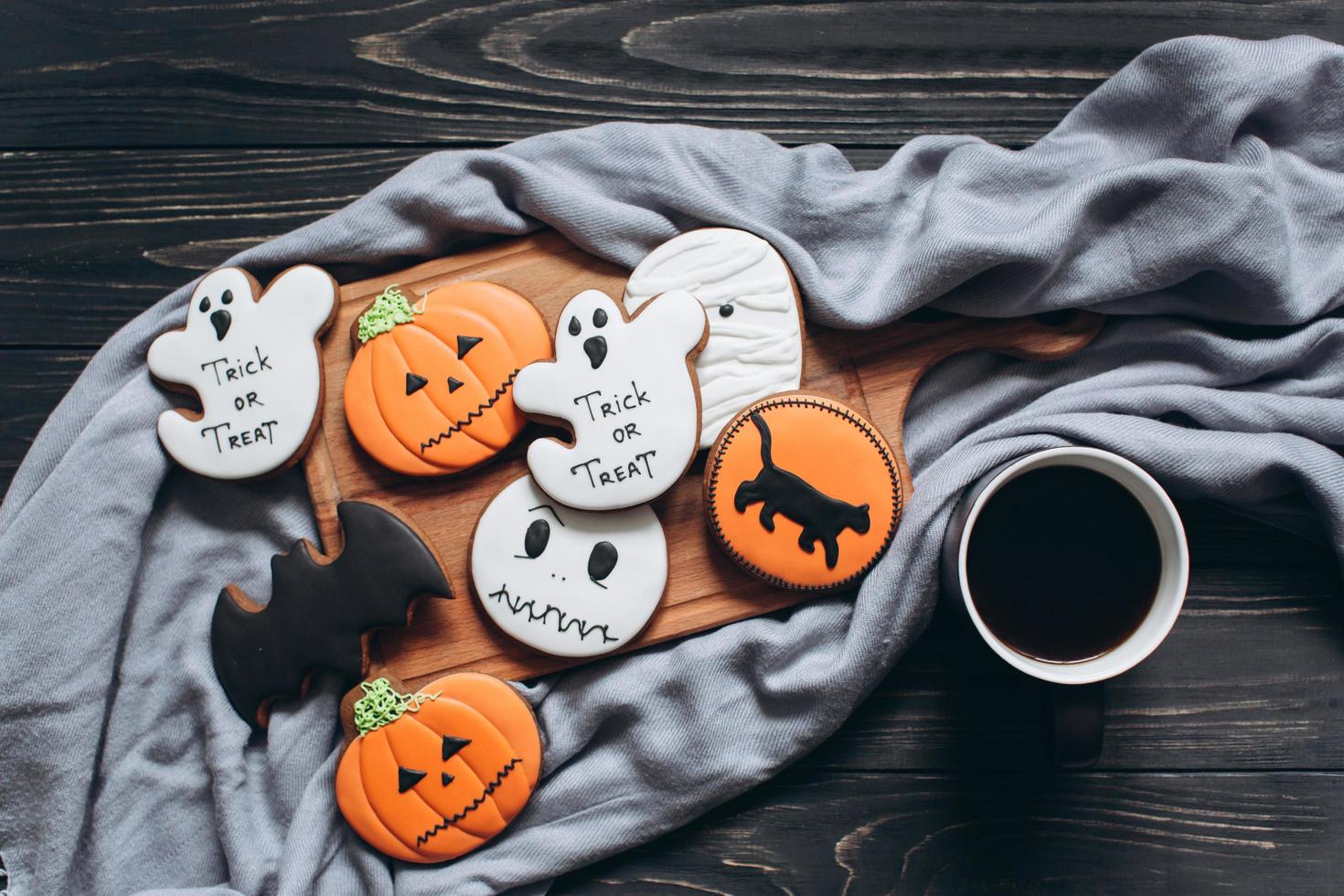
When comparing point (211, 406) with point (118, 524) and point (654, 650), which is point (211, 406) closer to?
point (118, 524)

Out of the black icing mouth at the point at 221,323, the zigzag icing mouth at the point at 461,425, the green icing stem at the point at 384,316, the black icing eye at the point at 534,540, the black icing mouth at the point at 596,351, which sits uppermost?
the black icing mouth at the point at 221,323

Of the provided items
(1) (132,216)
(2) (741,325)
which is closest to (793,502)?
(2) (741,325)

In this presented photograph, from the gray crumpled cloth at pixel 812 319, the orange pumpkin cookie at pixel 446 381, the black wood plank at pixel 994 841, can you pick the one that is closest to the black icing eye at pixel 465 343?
the orange pumpkin cookie at pixel 446 381

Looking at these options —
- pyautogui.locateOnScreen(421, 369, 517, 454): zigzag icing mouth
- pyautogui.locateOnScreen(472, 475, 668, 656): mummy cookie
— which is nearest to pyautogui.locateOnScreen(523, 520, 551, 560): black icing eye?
pyautogui.locateOnScreen(472, 475, 668, 656): mummy cookie

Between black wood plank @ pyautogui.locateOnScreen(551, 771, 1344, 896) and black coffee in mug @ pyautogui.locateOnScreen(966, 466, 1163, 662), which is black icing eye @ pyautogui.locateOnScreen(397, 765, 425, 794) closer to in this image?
black wood plank @ pyautogui.locateOnScreen(551, 771, 1344, 896)

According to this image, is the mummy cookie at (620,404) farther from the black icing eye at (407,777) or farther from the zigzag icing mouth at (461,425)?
the black icing eye at (407,777)

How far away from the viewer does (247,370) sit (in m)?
0.75

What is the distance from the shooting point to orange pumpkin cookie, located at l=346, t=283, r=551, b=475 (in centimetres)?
74

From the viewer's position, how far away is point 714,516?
28.6 inches


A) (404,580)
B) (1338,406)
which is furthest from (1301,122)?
(404,580)

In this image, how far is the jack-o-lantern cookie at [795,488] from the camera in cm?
72

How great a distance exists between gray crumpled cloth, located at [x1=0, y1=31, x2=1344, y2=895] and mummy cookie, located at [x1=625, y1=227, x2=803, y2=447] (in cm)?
3

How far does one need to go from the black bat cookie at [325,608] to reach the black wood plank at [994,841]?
29 centimetres

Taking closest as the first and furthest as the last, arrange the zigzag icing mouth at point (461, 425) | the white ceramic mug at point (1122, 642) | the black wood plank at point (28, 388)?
the white ceramic mug at point (1122, 642) → the zigzag icing mouth at point (461, 425) → the black wood plank at point (28, 388)
